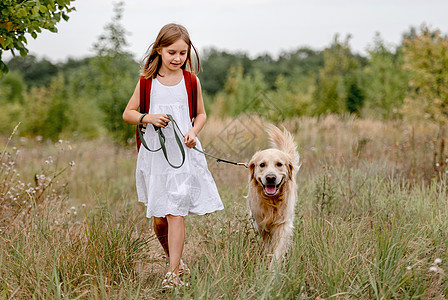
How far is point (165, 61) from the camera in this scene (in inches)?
122

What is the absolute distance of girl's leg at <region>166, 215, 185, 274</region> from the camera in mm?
2959

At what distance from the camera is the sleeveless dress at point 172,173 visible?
2.99 meters

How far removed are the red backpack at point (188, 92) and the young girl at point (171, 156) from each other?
3 centimetres

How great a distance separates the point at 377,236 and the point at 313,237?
1.57ft

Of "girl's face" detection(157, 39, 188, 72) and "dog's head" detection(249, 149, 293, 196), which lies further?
"dog's head" detection(249, 149, 293, 196)

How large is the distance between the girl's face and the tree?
99 centimetres

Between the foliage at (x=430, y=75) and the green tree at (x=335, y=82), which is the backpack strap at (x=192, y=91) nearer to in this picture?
the foliage at (x=430, y=75)

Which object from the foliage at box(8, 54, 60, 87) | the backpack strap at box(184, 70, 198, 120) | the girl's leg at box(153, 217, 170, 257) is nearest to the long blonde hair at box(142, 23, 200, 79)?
the backpack strap at box(184, 70, 198, 120)

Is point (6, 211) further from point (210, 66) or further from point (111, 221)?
point (210, 66)

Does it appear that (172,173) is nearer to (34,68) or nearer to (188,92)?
(188,92)

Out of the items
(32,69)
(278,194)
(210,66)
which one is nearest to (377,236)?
(278,194)

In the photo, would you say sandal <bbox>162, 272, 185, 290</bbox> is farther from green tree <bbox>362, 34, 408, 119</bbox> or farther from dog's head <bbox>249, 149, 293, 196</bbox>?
green tree <bbox>362, 34, 408, 119</bbox>

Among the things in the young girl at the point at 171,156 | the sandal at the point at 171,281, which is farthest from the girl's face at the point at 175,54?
the sandal at the point at 171,281

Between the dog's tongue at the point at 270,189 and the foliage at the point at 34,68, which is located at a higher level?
the foliage at the point at 34,68
